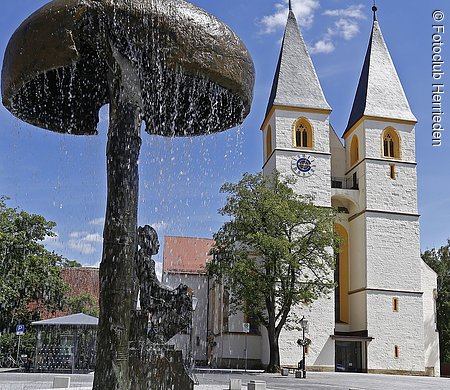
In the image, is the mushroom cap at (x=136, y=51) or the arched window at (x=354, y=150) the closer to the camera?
the mushroom cap at (x=136, y=51)

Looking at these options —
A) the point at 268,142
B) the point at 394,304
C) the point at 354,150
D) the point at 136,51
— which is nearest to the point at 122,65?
the point at 136,51

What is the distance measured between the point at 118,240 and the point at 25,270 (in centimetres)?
2718

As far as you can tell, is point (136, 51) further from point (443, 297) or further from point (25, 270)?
point (443, 297)

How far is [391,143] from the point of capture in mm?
43438

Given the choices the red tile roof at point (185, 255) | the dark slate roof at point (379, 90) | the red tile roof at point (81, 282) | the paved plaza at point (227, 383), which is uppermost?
the dark slate roof at point (379, 90)

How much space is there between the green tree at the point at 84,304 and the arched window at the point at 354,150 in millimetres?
20016

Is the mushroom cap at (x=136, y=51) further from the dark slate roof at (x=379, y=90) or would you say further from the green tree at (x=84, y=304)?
the dark slate roof at (x=379, y=90)

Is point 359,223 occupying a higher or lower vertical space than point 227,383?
higher

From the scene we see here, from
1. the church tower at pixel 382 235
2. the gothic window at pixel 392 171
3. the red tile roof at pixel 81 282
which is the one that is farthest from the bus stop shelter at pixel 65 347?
the gothic window at pixel 392 171

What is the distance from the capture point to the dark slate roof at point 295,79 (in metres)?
43.4

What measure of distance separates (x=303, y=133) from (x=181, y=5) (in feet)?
124

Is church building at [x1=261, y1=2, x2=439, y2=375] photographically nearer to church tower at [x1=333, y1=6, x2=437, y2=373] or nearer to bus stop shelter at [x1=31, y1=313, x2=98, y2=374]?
church tower at [x1=333, y1=6, x2=437, y2=373]

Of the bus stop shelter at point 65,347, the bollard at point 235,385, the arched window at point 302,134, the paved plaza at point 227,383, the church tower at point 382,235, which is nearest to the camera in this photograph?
the bollard at point 235,385

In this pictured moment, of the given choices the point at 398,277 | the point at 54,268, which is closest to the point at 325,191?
the point at 398,277
